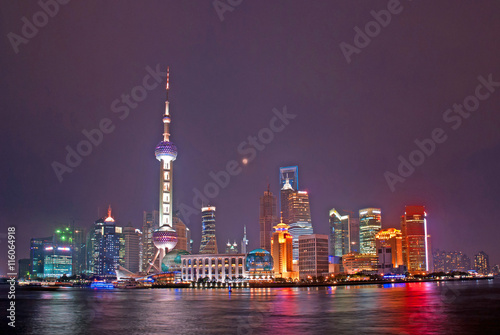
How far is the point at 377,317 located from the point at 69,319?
154ft

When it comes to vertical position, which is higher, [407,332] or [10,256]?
[10,256]

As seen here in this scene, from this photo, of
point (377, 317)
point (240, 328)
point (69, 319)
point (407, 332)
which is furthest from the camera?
point (69, 319)

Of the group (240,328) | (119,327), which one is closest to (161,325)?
(119,327)

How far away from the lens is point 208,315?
8650cm

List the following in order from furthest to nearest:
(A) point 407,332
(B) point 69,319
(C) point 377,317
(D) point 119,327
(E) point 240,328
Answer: (B) point 69,319 → (C) point 377,317 → (D) point 119,327 → (E) point 240,328 → (A) point 407,332

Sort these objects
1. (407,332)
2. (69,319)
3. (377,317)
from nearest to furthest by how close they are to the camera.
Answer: (407,332) → (377,317) → (69,319)

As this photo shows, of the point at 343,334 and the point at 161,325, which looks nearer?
the point at 343,334

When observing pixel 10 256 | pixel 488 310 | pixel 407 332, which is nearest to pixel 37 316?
pixel 10 256

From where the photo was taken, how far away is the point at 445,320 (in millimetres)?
74938

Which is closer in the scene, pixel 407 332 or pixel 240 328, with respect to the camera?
pixel 407 332

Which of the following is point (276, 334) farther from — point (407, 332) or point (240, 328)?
point (407, 332)

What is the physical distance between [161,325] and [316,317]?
22.8m

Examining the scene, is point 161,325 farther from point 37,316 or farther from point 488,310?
point 488,310

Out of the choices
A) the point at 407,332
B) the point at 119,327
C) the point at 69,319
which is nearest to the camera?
the point at 407,332
